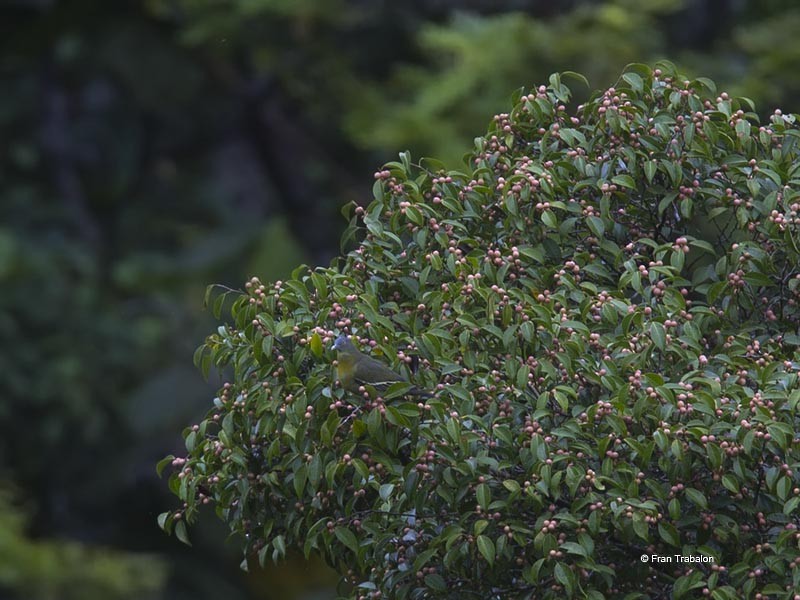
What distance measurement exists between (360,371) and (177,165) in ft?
35.6

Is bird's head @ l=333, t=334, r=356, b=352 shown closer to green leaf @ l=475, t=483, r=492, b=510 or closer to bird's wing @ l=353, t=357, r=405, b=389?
bird's wing @ l=353, t=357, r=405, b=389

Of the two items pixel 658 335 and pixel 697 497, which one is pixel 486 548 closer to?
pixel 697 497

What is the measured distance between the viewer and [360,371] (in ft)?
10.2

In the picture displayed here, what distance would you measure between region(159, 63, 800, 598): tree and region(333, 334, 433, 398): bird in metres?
0.03

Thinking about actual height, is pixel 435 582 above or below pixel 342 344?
below

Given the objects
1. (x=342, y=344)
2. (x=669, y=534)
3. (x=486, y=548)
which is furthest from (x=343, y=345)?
(x=669, y=534)

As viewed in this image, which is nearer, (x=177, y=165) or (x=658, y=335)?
(x=658, y=335)

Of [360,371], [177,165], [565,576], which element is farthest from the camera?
[177,165]

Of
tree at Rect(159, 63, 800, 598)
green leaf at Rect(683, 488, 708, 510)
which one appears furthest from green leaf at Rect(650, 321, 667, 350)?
green leaf at Rect(683, 488, 708, 510)

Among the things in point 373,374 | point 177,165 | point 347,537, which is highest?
point 177,165

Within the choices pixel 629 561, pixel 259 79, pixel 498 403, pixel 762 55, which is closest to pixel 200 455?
pixel 498 403

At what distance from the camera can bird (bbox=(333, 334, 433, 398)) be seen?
3.09 metres

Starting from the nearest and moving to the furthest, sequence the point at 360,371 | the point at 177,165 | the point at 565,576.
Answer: the point at 565,576
the point at 360,371
the point at 177,165

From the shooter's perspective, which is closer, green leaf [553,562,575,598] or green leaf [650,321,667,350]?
green leaf [553,562,575,598]
